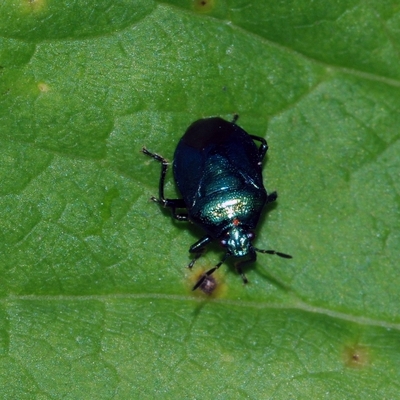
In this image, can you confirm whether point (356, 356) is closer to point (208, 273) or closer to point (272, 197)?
point (208, 273)

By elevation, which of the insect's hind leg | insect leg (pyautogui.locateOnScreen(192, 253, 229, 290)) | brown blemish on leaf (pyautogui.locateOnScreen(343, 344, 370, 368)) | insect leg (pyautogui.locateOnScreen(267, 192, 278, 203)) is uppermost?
the insect's hind leg

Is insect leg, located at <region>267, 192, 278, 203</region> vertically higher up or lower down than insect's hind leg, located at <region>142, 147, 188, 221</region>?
lower down

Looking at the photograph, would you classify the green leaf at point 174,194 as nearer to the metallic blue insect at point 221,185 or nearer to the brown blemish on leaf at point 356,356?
the brown blemish on leaf at point 356,356

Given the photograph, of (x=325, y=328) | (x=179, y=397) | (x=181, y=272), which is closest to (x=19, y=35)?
(x=181, y=272)


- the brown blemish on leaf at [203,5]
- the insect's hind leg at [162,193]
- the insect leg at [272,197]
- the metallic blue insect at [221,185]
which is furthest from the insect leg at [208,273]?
the brown blemish on leaf at [203,5]

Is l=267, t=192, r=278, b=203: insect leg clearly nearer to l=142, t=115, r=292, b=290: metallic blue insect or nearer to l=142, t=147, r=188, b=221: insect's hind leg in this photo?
l=142, t=115, r=292, b=290: metallic blue insect

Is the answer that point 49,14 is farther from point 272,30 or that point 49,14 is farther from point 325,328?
point 325,328

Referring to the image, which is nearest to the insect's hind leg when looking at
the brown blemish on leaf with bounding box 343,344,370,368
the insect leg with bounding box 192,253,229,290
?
the insect leg with bounding box 192,253,229,290
